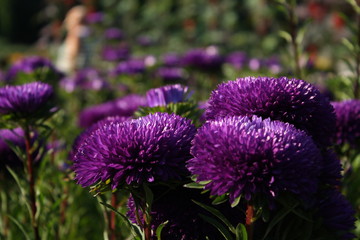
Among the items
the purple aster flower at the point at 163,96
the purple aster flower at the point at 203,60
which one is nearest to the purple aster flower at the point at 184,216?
the purple aster flower at the point at 163,96

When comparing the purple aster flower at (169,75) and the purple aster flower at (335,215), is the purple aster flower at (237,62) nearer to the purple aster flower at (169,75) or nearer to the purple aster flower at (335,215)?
the purple aster flower at (169,75)

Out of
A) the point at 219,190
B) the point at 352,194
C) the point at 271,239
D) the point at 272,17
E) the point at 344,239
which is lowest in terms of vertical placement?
the point at 272,17

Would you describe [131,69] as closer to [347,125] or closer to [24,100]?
[24,100]

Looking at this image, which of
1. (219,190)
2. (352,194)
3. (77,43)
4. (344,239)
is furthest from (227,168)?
(77,43)

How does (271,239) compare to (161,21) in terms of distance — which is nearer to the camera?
(271,239)

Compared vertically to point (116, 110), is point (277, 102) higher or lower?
higher

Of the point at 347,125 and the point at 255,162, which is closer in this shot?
the point at 255,162

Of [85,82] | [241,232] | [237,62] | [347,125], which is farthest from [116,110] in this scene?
[85,82]

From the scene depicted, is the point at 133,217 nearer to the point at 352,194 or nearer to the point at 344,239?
the point at 344,239
